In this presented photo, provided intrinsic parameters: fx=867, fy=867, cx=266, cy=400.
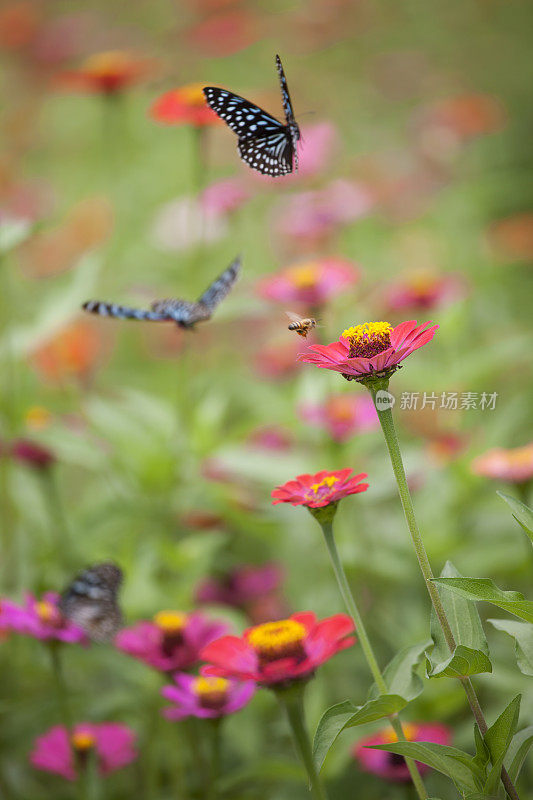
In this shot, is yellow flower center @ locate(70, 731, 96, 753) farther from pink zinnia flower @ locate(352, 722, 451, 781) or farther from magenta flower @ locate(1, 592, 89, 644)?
pink zinnia flower @ locate(352, 722, 451, 781)

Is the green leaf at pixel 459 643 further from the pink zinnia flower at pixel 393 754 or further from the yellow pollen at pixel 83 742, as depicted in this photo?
the yellow pollen at pixel 83 742

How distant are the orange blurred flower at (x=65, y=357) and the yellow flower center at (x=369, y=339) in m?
0.71

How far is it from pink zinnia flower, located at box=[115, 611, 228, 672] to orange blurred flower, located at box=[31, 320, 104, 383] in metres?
0.51

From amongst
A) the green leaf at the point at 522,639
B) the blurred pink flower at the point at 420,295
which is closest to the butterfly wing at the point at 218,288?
the green leaf at the point at 522,639

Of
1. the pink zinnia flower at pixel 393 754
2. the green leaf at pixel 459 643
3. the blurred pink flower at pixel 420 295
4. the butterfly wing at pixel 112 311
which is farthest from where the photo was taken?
the blurred pink flower at pixel 420 295

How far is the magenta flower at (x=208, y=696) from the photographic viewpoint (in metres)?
0.55

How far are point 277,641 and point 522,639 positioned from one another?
0.41 ft

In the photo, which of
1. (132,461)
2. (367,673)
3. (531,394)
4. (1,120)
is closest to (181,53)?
(1,120)

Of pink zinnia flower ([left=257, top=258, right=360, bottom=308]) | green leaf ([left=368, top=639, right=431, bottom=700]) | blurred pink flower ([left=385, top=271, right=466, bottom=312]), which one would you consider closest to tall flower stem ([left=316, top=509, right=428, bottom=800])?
green leaf ([left=368, top=639, right=431, bottom=700])

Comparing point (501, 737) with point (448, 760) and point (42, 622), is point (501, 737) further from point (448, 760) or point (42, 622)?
point (42, 622)

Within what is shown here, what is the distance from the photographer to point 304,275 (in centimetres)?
84

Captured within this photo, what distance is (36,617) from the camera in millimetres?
593

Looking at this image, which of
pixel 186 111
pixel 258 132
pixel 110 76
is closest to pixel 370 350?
pixel 258 132

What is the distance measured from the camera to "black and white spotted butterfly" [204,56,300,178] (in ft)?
1.75
